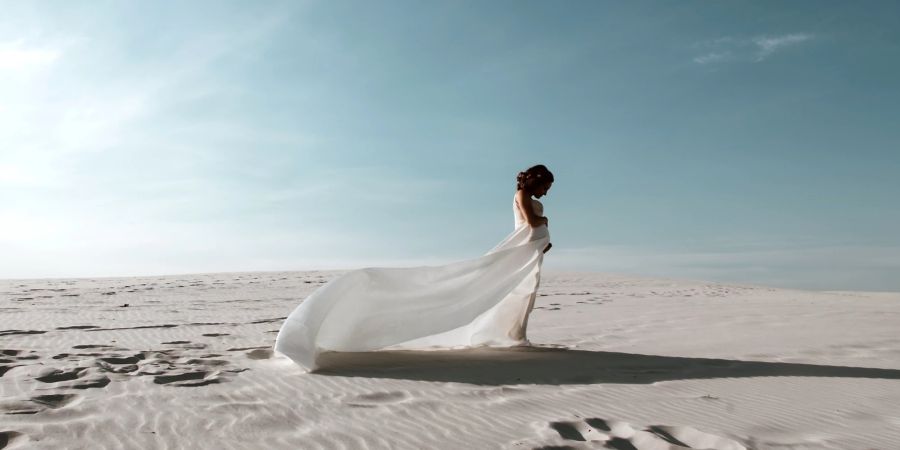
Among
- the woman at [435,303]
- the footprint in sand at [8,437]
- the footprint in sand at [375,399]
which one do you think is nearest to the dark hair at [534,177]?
the woman at [435,303]

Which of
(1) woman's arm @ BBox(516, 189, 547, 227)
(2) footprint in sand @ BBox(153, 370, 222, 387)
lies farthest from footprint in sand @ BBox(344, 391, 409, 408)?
(1) woman's arm @ BBox(516, 189, 547, 227)

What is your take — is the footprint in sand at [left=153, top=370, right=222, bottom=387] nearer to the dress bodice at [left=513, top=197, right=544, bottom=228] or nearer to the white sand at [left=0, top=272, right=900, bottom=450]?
the white sand at [left=0, top=272, right=900, bottom=450]

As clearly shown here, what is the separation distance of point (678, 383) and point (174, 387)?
12.9ft

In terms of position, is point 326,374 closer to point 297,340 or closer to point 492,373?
point 297,340

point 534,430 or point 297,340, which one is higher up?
point 297,340

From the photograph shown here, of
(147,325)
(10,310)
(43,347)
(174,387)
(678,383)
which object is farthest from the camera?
(10,310)

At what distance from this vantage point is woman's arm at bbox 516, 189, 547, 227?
21.8ft

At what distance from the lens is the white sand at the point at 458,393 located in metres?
3.49

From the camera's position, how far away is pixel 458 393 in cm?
453

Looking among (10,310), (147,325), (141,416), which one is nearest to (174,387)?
(141,416)

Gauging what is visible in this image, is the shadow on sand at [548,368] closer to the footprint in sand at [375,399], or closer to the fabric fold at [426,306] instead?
the fabric fold at [426,306]

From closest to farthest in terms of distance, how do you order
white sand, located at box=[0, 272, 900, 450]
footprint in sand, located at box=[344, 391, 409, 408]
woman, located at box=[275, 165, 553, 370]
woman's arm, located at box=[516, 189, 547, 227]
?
white sand, located at box=[0, 272, 900, 450] → footprint in sand, located at box=[344, 391, 409, 408] → woman, located at box=[275, 165, 553, 370] → woman's arm, located at box=[516, 189, 547, 227]

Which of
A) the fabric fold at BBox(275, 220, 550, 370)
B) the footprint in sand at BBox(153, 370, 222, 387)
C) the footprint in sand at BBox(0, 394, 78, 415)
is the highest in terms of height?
the fabric fold at BBox(275, 220, 550, 370)

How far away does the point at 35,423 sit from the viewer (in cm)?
358
